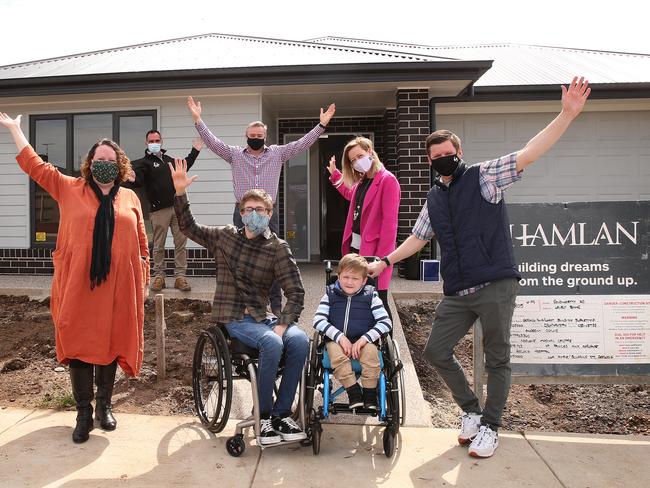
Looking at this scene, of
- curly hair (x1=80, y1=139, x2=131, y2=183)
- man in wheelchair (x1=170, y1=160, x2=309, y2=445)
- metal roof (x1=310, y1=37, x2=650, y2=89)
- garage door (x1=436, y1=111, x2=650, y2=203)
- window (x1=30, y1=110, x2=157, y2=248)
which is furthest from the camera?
garage door (x1=436, y1=111, x2=650, y2=203)

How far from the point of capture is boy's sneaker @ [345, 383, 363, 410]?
11.0 ft

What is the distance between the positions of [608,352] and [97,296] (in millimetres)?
3610

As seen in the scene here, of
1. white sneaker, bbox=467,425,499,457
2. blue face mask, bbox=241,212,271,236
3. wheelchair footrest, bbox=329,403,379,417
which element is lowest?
white sneaker, bbox=467,425,499,457

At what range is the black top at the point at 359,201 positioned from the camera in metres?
4.17

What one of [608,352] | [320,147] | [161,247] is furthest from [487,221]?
[320,147]

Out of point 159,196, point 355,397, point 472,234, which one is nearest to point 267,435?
point 355,397

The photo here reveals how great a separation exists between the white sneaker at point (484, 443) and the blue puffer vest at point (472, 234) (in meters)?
0.91

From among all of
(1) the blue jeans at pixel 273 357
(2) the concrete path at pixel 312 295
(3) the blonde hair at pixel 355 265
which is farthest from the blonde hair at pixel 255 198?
(2) the concrete path at pixel 312 295

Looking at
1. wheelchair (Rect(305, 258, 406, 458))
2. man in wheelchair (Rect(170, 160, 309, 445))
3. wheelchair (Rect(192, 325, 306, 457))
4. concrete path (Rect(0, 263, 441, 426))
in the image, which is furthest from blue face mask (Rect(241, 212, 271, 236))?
concrete path (Rect(0, 263, 441, 426))

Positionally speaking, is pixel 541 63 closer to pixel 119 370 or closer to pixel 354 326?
pixel 354 326

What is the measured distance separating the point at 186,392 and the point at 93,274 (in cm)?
144

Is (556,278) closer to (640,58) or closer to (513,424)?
(513,424)

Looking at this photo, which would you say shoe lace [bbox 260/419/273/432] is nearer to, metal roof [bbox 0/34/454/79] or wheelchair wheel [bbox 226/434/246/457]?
wheelchair wheel [bbox 226/434/246/457]

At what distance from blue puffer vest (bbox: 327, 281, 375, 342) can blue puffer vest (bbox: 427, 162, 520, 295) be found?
55 centimetres
